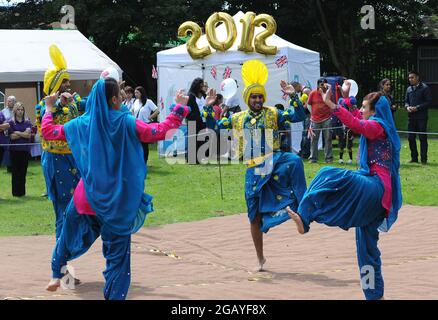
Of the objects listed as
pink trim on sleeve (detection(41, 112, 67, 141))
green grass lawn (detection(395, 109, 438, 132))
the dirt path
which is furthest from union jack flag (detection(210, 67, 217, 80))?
pink trim on sleeve (detection(41, 112, 67, 141))

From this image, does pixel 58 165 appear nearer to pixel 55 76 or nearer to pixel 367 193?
pixel 55 76

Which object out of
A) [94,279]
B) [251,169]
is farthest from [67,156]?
[251,169]

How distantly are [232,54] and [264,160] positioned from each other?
10.7 metres

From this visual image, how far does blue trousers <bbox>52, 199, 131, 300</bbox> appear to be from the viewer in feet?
20.7

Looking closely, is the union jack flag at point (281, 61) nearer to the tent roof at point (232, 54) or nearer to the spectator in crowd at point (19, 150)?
the tent roof at point (232, 54)

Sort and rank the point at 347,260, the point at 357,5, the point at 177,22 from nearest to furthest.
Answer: the point at 347,260
the point at 177,22
the point at 357,5

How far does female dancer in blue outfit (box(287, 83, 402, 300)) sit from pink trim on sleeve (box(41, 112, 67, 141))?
1976 millimetres

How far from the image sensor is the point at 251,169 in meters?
8.31

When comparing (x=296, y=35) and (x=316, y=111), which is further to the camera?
(x=296, y=35)

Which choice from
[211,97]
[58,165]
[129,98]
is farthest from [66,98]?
[129,98]

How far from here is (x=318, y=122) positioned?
1700 cm

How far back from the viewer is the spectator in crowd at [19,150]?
1412 cm

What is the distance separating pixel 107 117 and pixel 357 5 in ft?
78.7

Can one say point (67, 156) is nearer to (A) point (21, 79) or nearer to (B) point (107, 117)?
(B) point (107, 117)
